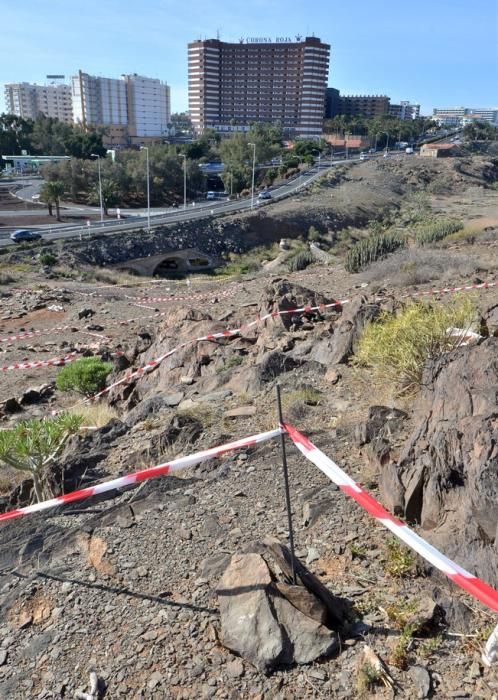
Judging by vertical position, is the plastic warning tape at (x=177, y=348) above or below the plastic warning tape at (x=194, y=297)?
above

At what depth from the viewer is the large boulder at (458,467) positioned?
4422mm

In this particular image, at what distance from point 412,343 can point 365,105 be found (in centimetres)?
20094

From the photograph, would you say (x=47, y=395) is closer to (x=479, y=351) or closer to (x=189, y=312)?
(x=189, y=312)

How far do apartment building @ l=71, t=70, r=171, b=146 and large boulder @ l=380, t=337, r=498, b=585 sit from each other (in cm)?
14510

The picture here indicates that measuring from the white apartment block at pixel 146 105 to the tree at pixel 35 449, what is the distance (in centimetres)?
15366

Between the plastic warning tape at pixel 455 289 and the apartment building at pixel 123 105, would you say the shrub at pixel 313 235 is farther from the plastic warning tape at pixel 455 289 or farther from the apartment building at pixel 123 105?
the apartment building at pixel 123 105

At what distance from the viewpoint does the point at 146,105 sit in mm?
151500

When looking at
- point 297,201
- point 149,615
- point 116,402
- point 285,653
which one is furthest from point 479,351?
point 297,201

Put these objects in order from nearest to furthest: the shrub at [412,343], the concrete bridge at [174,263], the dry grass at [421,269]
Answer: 1. the shrub at [412,343]
2. the dry grass at [421,269]
3. the concrete bridge at [174,263]

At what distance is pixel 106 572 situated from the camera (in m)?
5.03

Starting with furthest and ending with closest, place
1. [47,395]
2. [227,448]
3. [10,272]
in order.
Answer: [10,272], [47,395], [227,448]

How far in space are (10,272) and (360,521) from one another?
30009 mm

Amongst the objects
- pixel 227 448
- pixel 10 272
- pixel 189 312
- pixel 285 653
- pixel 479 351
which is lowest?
pixel 10 272

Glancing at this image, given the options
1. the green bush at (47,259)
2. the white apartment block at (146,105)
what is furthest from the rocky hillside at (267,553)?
the white apartment block at (146,105)
